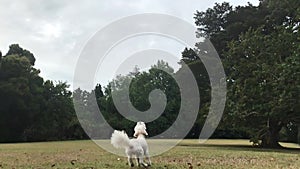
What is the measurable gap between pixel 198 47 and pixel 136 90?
35.4 ft

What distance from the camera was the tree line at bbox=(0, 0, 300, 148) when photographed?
77.3ft

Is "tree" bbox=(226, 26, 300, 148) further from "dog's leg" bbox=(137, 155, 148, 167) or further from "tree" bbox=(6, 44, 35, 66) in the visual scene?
"tree" bbox=(6, 44, 35, 66)

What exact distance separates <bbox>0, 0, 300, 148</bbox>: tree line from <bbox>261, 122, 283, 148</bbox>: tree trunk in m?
0.07

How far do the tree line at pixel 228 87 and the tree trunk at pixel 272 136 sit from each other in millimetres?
65

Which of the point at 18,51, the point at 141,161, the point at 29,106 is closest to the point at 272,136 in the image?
the point at 141,161

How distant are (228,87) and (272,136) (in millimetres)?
4514

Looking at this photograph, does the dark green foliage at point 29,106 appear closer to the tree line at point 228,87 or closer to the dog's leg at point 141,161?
the tree line at point 228,87

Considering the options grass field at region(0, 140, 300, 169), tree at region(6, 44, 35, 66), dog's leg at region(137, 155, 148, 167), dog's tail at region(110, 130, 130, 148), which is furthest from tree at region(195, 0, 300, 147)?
tree at region(6, 44, 35, 66)

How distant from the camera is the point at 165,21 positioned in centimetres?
1905

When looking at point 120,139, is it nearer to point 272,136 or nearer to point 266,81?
point 266,81

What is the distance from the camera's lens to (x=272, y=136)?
26656 millimetres

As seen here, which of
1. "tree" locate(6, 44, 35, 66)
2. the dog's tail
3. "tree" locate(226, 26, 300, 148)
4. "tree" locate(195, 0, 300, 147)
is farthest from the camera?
"tree" locate(6, 44, 35, 66)

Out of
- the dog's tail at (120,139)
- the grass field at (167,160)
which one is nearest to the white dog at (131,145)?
the dog's tail at (120,139)

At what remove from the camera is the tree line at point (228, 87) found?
77.3 ft
